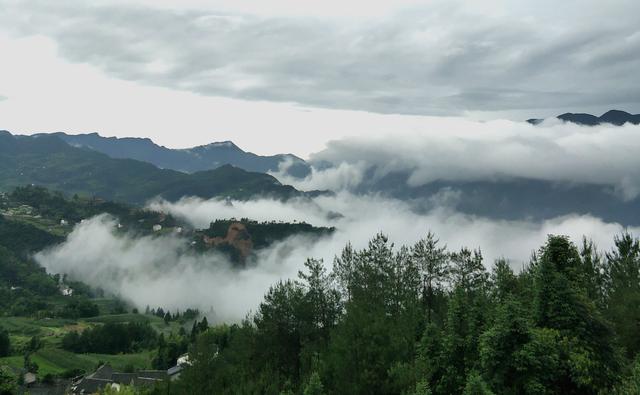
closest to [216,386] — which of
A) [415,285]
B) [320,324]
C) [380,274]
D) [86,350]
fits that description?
[320,324]

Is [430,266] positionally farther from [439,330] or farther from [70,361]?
[70,361]

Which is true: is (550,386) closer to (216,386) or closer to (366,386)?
(366,386)

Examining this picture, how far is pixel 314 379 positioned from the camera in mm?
32375

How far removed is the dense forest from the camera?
26.1m

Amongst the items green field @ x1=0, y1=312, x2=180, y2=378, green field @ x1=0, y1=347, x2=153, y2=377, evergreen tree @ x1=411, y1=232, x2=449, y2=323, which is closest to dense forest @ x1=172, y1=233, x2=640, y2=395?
evergreen tree @ x1=411, y1=232, x2=449, y2=323

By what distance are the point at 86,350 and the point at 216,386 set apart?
152 m

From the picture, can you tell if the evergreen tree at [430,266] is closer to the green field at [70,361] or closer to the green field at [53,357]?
the green field at [53,357]

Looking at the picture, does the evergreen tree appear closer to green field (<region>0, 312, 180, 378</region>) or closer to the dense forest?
the dense forest

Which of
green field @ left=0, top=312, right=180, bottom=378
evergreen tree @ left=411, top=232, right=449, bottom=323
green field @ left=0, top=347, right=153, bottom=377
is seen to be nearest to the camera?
evergreen tree @ left=411, top=232, right=449, bottom=323

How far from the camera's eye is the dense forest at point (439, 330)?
26125mm

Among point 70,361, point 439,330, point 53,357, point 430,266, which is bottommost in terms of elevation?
point 70,361

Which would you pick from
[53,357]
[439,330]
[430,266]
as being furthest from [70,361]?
[439,330]

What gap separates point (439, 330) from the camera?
36562 millimetres

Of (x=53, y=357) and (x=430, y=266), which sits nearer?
(x=430, y=266)
